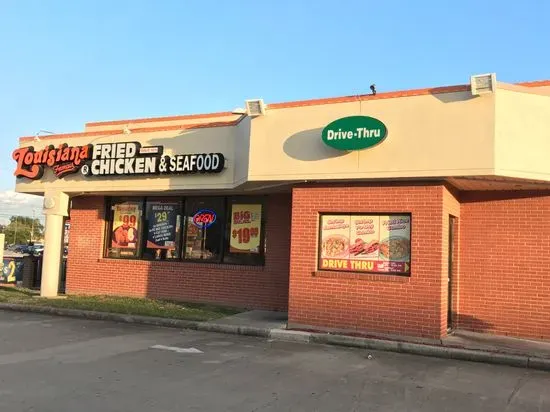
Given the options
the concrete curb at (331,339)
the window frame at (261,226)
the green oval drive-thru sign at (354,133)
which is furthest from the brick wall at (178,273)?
the green oval drive-thru sign at (354,133)

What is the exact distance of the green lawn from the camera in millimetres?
13113

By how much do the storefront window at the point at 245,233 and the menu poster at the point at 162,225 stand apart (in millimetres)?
1822

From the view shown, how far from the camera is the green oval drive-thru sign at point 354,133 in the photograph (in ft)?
36.4

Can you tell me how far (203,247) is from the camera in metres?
15.9

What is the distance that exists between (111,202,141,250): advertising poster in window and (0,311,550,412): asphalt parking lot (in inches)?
238

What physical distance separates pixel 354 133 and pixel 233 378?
19.0 feet

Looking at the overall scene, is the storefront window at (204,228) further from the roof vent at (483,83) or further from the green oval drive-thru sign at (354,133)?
the roof vent at (483,83)

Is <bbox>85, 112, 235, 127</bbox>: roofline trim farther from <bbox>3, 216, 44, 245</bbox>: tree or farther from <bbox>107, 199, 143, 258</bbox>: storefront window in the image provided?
<bbox>3, 216, 44, 245</bbox>: tree

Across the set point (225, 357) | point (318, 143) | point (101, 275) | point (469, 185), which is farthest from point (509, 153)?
point (101, 275)

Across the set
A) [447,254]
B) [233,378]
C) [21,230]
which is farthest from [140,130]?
[21,230]

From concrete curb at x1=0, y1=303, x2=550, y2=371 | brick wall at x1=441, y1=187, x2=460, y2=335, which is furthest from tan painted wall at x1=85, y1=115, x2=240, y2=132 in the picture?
brick wall at x1=441, y1=187, x2=460, y2=335

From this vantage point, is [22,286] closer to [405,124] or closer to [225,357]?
Answer: [225,357]

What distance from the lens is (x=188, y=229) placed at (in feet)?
53.0

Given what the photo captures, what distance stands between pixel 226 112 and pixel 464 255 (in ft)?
25.7
